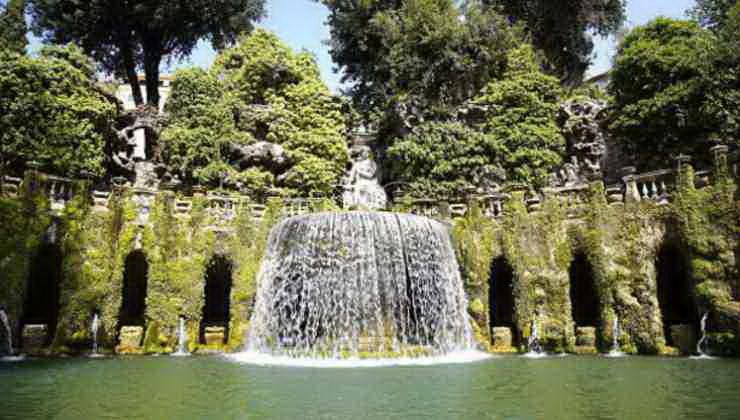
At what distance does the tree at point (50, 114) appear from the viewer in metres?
21.3

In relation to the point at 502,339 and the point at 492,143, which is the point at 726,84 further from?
the point at 502,339

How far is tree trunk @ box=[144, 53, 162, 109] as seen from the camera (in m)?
32.5

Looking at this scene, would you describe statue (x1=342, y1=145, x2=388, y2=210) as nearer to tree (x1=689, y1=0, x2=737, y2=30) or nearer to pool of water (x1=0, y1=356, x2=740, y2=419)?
pool of water (x1=0, y1=356, x2=740, y2=419)

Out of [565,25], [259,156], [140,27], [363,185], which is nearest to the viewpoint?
[259,156]

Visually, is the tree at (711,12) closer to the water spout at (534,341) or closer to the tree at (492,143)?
the tree at (492,143)

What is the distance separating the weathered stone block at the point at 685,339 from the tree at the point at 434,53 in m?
15.1

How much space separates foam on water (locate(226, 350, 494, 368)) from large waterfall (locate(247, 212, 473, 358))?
0.47 metres

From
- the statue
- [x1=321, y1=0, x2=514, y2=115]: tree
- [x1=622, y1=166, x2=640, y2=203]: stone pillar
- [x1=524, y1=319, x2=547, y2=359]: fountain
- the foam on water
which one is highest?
[x1=321, y1=0, x2=514, y2=115]: tree

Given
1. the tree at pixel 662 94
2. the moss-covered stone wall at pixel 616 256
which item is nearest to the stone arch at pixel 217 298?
the moss-covered stone wall at pixel 616 256

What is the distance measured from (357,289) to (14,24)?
2625 centimetres

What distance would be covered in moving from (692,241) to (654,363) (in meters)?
4.13

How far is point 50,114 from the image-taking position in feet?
73.2

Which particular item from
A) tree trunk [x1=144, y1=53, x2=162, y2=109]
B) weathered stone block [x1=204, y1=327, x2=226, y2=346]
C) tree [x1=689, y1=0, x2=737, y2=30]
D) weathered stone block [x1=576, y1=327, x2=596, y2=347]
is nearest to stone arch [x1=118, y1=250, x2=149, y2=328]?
weathered stone block [x1=204, y1=327, x2=226, y2=346]

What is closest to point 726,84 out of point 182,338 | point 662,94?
point 662,94
